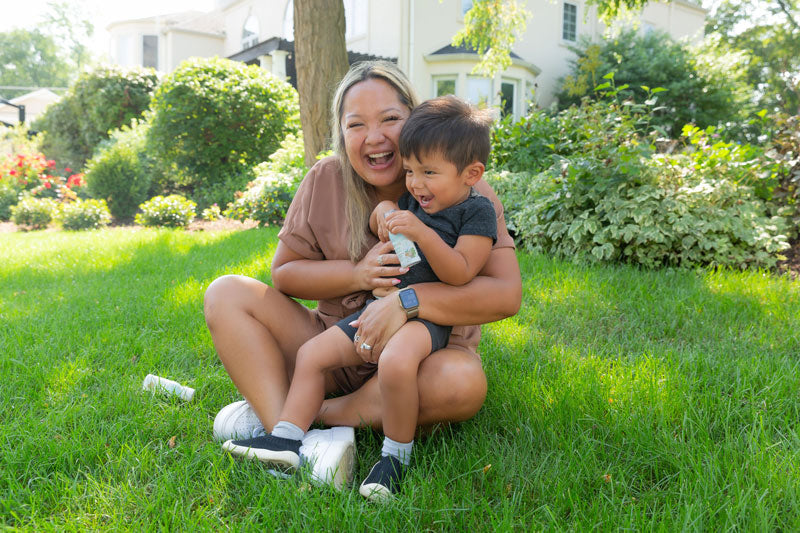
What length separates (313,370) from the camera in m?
1.95

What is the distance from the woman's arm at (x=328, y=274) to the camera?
2.03 meters

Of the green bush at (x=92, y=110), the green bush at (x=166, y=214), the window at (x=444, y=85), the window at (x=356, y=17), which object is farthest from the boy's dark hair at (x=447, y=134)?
the green bush at (x=92, y=110)

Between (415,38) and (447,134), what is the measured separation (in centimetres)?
1395

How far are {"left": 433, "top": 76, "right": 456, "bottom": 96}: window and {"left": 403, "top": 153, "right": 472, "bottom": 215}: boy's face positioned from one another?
14.5 metres

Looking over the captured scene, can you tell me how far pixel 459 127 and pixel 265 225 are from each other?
6.35 metres

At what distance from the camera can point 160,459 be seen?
6.38 feet

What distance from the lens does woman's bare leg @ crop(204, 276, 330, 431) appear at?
6.85ft

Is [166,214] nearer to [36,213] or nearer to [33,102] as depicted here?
[36,213]

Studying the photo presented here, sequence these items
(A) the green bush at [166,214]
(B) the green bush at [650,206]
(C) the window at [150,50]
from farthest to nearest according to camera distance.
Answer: (C) the window at [150,50], (A) the green bush at [166,214], (B) the green bush at [650,206]

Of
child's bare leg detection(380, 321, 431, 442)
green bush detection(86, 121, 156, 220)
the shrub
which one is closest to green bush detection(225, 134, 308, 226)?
green bush detection(86, 121, 156, 220)

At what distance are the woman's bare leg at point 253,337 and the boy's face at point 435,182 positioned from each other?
0.74 metres

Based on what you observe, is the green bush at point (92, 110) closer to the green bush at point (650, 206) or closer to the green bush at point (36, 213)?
the green bush at point (36, 213)

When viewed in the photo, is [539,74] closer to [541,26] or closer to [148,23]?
[541,26]

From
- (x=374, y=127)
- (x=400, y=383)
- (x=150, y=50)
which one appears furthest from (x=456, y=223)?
(x=150, y=50)
